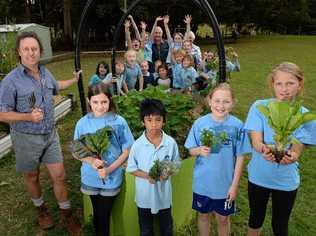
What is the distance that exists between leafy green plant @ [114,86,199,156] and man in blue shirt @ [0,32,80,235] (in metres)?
0.65

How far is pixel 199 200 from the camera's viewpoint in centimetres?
296

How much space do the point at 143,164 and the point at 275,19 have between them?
97.4 ft

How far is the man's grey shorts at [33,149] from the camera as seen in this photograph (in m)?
3.35

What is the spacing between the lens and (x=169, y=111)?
383 cm

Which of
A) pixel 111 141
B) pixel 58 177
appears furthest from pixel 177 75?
pixel 111 141

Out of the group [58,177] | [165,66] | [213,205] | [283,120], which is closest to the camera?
[283,120]

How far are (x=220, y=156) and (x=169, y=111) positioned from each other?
3.60ft

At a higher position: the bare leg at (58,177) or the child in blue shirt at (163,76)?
the child in blue shirt at (163,76)

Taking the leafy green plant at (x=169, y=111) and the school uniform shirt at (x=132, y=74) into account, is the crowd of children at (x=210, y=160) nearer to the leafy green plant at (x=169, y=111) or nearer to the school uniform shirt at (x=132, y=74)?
the leafy green plant at (x=169, y=111)

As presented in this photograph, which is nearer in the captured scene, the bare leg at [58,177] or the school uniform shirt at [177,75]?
the bare leg at [58,177]

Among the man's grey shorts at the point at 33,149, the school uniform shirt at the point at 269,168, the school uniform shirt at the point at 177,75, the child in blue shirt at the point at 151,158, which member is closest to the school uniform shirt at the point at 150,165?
the child in blue shirt at the point at 151,158

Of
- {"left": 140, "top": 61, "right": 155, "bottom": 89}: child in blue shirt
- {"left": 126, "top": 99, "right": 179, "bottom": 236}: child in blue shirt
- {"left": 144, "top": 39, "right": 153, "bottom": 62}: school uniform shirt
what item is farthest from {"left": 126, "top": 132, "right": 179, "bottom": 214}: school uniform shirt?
{"left": 144, "top": 39, "right": 153, "bottom": 62}: school uniform shirt

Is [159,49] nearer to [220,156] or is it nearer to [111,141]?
[111,141]

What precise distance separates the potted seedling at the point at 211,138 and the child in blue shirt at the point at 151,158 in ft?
0.82
